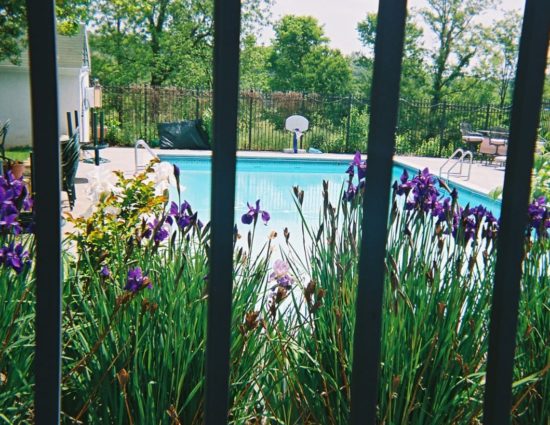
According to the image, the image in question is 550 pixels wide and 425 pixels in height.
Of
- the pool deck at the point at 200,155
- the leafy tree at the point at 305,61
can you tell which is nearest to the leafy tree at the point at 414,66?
the leafy tree at the point at 305,61

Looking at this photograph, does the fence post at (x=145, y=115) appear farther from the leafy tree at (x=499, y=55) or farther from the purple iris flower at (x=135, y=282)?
the purple iris flower at (x=135, y=282)

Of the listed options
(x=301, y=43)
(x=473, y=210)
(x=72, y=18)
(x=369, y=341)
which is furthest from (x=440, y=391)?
A: (x=301, y=43)

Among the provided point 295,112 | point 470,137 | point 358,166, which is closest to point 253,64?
point 295,112

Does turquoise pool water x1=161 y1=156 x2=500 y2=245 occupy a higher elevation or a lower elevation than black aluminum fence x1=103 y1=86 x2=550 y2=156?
lower

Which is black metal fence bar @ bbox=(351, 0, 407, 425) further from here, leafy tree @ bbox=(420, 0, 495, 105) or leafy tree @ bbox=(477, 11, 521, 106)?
leafy tree @ bbox=(477, 11, 521, 106)

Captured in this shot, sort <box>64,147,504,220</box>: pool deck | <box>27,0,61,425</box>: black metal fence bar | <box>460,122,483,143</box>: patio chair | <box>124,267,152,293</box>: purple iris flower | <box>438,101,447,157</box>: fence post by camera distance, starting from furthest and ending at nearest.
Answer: <box>438,101,447,157</box>: fence post < <box>460,122,483,143</box>: patio chair < <box>64,147,504,220</box>: pool deck < <box>124,267,152,293</box>: purple iris flower < <box>27,0,61,425</box>: black metal fence bar

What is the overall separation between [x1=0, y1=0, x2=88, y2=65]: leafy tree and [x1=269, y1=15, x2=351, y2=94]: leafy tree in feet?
73.1

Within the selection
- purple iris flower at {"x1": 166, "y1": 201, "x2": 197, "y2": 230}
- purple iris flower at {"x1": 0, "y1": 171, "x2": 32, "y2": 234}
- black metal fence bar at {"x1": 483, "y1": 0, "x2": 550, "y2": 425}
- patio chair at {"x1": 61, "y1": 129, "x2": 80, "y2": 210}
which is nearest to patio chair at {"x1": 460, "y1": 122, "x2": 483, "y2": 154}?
patio chair at {"x1": 61, "y1": 129, "x2": 80, "y2": 210}

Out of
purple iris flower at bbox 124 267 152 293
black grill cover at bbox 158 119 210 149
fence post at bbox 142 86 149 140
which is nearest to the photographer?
purple iris flower at bbox 124 267 152 293

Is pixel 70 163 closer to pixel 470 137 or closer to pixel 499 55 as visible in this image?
pixel 470 137

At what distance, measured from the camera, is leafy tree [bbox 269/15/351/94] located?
32844 millimetres

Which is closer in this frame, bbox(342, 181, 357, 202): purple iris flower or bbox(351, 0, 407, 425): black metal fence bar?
bbox(351, 0, 407, 425): black metal fence bar

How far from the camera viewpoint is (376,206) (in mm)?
503

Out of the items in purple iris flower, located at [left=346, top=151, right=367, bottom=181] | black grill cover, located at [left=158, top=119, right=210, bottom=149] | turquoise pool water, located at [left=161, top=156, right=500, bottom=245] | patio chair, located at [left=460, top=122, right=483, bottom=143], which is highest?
purple iris flower, located at [left=346, top=151, right=367, bottom=181]
